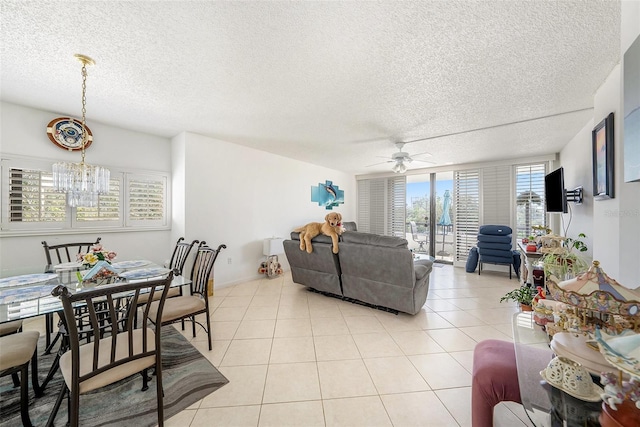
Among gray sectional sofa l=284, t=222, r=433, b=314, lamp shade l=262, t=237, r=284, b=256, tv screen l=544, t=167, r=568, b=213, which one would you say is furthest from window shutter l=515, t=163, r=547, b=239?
lamp shade l=262, t=237, r=284, b=256

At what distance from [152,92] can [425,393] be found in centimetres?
362

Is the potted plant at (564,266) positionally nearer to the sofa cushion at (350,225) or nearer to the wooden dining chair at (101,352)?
the wooden dining chair at (101,352)

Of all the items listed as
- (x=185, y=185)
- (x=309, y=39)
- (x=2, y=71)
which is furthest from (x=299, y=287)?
(x=2, y=71)

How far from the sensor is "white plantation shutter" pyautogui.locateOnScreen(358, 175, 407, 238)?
668 cm

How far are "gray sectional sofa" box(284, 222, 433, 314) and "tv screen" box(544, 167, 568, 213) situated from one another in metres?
1.80

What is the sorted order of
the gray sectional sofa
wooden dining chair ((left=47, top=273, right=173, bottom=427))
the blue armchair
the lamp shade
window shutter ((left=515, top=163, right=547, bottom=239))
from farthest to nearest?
window shutter ((left=515, top=163, right=547, bottom=239)) → the blue armchair → the lamp shade → the gray sectional sofa → wooden dining chair ((left=47, top=273, right=173, bottom=427))

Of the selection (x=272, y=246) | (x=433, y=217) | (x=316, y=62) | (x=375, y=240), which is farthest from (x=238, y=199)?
(x=433, y=217)

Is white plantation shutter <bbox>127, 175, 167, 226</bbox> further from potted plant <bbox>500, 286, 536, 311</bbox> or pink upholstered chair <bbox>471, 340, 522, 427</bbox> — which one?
potted plant <bbox>500, 286, 536, 311</bbox>

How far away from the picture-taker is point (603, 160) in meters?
1.87

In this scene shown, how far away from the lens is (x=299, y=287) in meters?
4.08

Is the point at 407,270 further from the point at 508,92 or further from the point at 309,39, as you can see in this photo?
the point at 309,39

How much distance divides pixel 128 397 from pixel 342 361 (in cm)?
160

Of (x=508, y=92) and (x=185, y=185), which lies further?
(x=185, y=185)

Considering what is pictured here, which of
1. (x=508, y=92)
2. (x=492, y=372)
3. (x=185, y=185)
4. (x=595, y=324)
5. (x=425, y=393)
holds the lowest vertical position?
(x=425, y=393)
